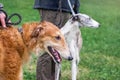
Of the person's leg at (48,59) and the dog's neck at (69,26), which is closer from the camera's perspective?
the person's leg at (48,59)

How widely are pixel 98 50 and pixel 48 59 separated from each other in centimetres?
515

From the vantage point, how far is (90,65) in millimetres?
11484

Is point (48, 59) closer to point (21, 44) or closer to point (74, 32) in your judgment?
point (74, 32)

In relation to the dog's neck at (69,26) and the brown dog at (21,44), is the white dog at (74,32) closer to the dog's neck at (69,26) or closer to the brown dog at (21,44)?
the dog's neck at (69,26)

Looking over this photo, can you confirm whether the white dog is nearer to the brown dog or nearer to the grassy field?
the grassy field

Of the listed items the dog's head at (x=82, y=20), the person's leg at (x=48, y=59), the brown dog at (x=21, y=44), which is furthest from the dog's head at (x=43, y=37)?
the dog's head at (x=82, y=20)

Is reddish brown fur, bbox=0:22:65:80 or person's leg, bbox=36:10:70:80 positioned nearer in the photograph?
reddish brown fur, bbox=0:22:65:80

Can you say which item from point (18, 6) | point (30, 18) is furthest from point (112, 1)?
point (30, 18)

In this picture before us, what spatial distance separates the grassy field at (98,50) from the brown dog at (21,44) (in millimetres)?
440

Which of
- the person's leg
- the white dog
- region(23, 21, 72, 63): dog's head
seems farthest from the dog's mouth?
the white dog

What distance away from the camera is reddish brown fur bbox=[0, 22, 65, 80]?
6.18m

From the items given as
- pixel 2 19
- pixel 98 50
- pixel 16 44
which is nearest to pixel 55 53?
pixel 16 44

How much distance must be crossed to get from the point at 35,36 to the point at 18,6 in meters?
18.1

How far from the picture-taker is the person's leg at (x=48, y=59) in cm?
840
